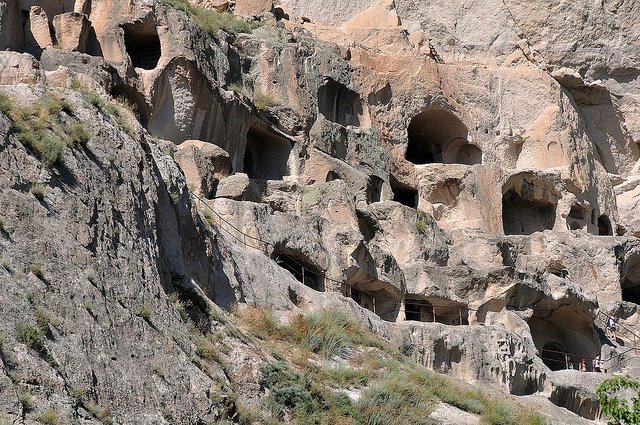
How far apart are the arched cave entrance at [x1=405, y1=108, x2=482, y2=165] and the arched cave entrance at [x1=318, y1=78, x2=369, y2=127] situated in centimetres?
325

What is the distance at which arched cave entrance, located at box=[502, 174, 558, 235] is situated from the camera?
3278 cm

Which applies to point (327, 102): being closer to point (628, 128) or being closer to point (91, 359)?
point (628, 128)

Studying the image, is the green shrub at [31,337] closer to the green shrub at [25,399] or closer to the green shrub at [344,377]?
the green shrub at [25,399]

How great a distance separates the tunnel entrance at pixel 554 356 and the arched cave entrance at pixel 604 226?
7741mm

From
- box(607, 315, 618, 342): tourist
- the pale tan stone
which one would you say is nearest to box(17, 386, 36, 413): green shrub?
the pale tan stone

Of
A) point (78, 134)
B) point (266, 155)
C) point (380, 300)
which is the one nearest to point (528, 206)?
point (266, 155)

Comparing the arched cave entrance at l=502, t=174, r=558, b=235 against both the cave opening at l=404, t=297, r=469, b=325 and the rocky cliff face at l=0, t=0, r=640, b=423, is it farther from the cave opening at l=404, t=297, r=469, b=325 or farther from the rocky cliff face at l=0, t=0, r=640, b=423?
the cave opening at l=404, t=297, r=469, b=325

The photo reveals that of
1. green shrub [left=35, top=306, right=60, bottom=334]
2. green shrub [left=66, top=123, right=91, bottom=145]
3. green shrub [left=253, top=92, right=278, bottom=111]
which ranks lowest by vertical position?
green shrub [left=35, top=306, right=60, bottom=334]

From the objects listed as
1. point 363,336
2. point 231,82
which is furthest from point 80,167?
point 231,82

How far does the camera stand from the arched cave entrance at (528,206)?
32.8 m

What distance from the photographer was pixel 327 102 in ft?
95.1

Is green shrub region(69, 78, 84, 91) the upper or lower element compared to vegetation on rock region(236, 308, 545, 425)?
upper

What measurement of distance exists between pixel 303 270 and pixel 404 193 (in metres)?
9.81

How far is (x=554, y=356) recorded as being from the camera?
28.4 meters
